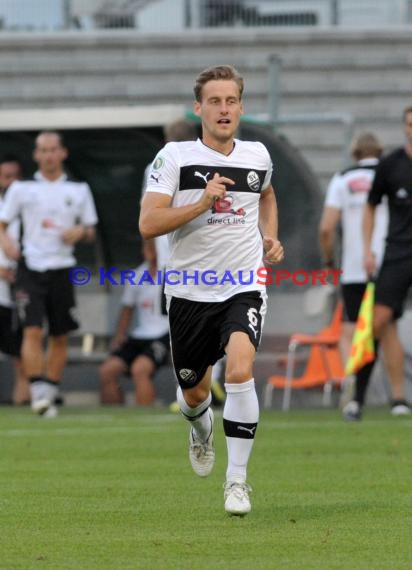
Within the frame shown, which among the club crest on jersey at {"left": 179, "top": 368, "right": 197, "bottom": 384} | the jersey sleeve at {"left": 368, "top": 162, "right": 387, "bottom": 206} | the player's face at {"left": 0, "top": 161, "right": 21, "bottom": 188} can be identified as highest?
the club crest on jersey at {"left": 179, "top": 368, "right": 197, "bottom": 384}

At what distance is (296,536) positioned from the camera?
6.21 metres

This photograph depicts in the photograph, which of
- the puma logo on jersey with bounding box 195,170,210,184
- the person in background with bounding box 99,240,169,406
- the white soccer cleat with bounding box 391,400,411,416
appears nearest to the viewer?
the puma logo on jersey with bounding box 195,170,210,184

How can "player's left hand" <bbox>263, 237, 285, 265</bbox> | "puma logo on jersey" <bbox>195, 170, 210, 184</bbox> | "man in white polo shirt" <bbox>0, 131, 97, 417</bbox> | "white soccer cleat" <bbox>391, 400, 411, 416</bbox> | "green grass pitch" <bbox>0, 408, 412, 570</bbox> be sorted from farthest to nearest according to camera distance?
"man in white polo shirt" <bbox>0, 131, 97, 417</bbox>
"white soccer cleat" <bbox>391, 400, 411, 416</bbox>
"puma logo on jersey" <bbox>195, 170, 210, 184</bbox>
"player's left hand" <bbox>263, 237, 285, 265</bbox>
"green grass pitch" <bbox>0, 408, 412, 570</bbox>

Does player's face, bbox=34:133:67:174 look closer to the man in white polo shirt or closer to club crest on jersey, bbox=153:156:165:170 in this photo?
the man in white polo shirt

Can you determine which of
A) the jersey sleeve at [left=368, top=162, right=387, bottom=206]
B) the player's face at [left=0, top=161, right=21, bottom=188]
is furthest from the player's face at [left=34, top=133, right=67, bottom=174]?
the jersey sleeve at [left=368, top=162, right=387, bottom=206]

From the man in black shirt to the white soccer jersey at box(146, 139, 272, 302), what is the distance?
518 centimetres

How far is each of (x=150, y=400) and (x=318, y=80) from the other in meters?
8.85

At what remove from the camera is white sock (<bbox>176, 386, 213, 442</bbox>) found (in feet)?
26.6

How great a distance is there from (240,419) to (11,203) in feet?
24.1

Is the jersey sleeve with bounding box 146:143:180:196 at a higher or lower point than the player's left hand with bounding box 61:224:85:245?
higher

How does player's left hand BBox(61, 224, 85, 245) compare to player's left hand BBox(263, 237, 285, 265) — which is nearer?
player's left hand BBox(263, 237, 285, 265)

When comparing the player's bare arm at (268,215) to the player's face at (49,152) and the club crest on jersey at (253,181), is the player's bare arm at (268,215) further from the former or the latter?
the player's face at (49,152)

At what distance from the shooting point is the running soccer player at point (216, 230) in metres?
→ 7.27

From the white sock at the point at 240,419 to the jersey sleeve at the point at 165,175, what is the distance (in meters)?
0.95
